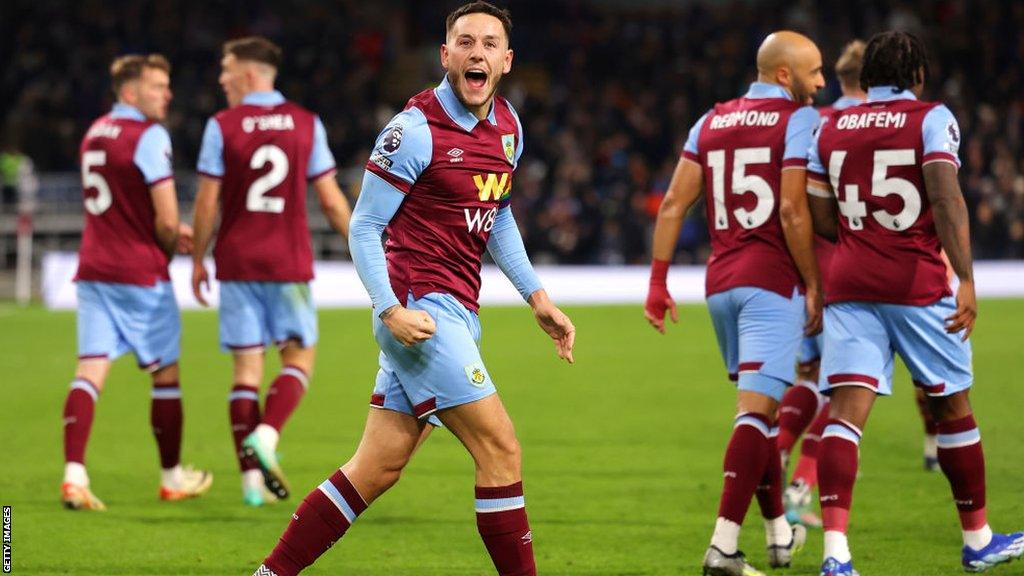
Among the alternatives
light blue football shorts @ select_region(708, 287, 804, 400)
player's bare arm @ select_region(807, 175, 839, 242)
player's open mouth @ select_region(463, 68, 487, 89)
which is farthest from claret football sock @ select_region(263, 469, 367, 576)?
player's bare arm @ select_region(807, 175, 839, 242)

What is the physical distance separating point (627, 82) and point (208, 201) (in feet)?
63.4

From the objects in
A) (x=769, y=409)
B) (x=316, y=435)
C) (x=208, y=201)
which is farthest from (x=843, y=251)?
(x=316, y=435)

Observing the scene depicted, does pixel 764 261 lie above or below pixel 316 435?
above

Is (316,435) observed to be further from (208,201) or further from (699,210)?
(699,210)

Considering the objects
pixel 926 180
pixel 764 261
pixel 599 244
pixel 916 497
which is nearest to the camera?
pixel 926 180

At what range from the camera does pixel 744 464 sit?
5.69 metres

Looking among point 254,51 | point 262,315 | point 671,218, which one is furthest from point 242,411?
point 671,218

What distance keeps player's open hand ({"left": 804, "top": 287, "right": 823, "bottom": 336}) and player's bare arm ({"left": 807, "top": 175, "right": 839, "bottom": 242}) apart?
0.82 feet

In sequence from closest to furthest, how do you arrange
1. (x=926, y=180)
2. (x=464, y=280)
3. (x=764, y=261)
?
(x=464, y=280), (x=926, y=180), (x=764, y=261)

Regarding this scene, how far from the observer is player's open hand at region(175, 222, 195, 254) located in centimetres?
757

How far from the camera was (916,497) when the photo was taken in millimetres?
7469

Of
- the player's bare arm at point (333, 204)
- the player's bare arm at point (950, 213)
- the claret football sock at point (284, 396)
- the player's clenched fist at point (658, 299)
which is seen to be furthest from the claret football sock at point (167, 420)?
the player's bare arm at point (950, 213)

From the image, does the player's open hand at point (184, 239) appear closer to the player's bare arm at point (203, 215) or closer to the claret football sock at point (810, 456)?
the player's bare arm at point (203, 215)

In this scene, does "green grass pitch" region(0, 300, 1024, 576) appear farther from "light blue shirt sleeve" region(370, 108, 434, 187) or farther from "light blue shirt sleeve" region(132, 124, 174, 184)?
"light blue shirt sleeve" region(370, 108, 434, 187)
